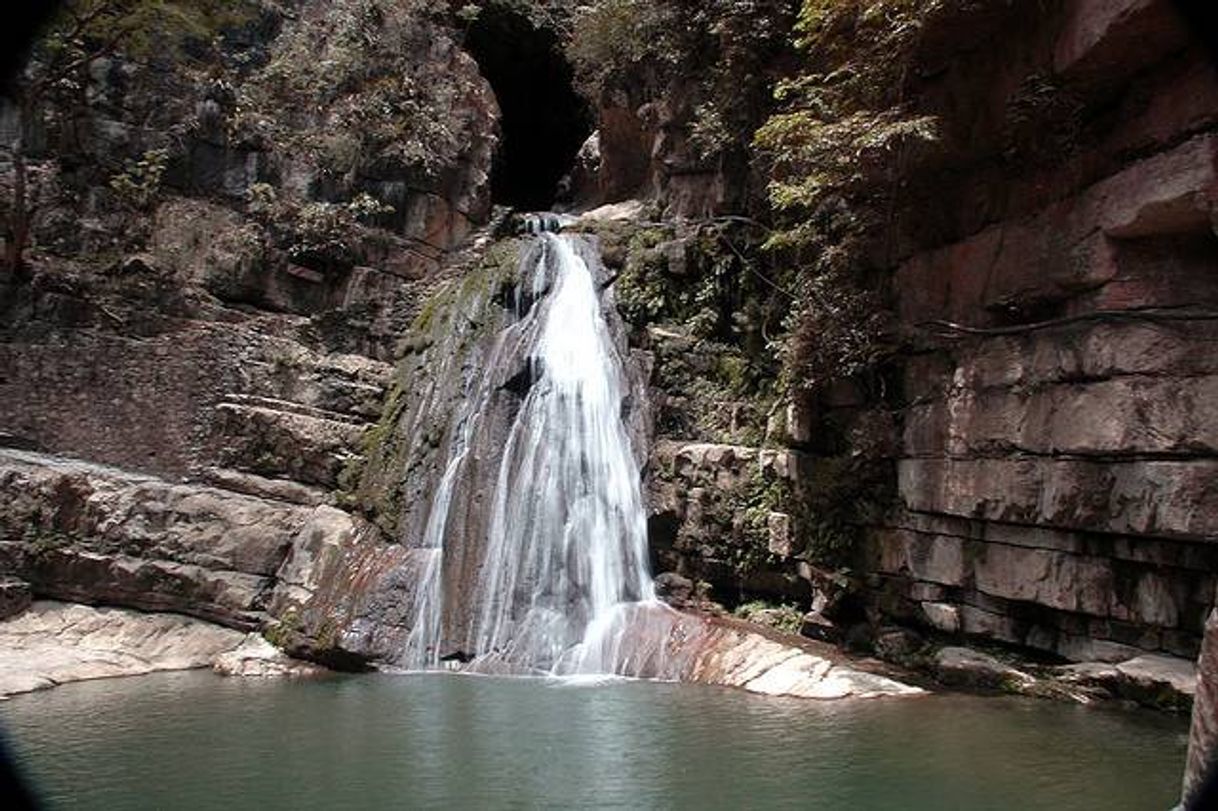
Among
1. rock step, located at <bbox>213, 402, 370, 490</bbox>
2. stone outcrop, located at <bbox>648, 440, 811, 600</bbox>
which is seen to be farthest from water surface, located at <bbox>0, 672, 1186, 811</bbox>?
rock step, located at <bbox>213, 402, 370, 490</bbox>

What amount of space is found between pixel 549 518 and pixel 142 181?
11966 millimetres

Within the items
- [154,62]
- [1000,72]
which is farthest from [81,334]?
[1000,72]

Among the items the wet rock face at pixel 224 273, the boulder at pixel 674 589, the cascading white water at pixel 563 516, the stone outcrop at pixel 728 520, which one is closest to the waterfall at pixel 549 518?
the cascading white water at pixel 563 516

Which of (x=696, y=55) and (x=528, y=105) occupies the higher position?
(x=528, y=105)

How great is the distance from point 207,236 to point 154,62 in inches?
174

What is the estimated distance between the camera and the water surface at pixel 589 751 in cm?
663

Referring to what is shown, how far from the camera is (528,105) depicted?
2839 cm

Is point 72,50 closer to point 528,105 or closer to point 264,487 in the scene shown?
point 264,487

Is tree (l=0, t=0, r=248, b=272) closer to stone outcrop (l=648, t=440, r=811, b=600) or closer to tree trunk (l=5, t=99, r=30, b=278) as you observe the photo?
tree trunk (l=5, t=99, r=30, b=278)

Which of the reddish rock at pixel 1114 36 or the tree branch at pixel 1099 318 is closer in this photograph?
the reddish rock at pixel 1114 36

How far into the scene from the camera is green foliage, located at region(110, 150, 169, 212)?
1822cm

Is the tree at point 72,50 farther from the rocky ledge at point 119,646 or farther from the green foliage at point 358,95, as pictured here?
the rocky ledge at point 119,646

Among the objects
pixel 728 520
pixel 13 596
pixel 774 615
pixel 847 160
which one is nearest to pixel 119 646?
pixel 13 596

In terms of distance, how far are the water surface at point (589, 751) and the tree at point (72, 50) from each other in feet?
36.3
